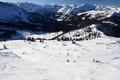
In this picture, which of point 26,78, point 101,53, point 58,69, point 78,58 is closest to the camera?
point 26,78

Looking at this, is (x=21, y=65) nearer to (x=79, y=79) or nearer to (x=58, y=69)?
(x=58, y=69)

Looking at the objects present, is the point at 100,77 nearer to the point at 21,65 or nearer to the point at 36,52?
the point at 21,65

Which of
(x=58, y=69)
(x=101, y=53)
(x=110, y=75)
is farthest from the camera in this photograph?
(x=101, y=53)

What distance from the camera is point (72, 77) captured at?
11.3 m

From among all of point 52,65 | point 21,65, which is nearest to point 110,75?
point 52,65

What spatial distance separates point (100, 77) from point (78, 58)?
5001mm

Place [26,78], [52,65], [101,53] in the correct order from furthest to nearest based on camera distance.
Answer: [101,53], [52,65], [26,78]

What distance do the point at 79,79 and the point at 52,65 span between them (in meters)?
3.32

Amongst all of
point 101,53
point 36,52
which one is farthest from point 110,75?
point 36,52

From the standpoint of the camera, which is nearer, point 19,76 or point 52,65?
point 19,76

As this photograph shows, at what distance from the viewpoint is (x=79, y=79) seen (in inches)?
432

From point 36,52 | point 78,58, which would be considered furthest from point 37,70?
point 36,52

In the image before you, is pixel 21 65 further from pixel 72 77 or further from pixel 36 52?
pixel 36 52

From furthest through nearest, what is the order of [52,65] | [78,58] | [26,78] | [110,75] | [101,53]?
[101,53]
[78,58]
[52,65]
[110,75]
[26,78]
